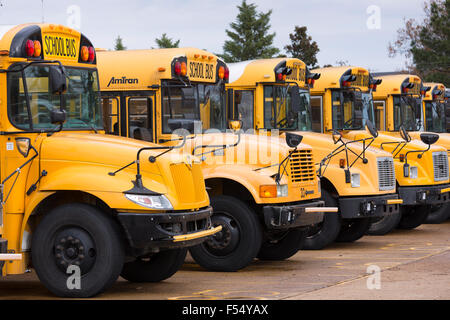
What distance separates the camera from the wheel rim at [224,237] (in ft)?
34.2

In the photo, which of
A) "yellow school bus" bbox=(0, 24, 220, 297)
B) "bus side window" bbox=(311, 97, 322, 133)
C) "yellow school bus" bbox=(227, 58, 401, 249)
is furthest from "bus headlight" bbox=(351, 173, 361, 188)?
"yellow school bus" bbox=(0, 24, 220, 297)

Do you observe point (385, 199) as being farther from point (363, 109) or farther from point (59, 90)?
point (59, 90)

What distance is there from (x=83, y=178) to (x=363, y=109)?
27.5ft

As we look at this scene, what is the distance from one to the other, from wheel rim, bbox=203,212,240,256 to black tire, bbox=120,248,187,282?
1.11 m

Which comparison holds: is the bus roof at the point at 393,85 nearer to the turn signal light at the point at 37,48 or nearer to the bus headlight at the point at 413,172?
the bus headlight at the point at 413,172

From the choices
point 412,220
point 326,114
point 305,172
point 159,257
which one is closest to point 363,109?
point 326,114

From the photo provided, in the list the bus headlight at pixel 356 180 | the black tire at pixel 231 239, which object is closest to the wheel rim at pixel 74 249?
the black tire at pixel 231 239

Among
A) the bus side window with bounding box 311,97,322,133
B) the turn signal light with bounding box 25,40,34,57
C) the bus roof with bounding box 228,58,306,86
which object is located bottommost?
the bus side window with bounding box 311,97,322,133

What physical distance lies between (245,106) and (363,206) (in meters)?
2.23

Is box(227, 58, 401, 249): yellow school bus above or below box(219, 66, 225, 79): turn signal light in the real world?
below

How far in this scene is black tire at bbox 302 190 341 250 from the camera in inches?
501

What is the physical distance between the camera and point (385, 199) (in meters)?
13.0

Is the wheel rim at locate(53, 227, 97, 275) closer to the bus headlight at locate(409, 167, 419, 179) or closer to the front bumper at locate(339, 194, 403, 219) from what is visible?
the front bumper at locate(339, 194, 403, 219)
